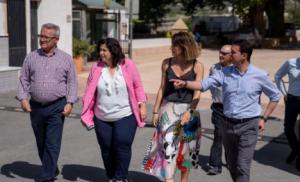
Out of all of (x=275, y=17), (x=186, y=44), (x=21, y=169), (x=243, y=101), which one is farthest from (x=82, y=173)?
(x=275, y=17)

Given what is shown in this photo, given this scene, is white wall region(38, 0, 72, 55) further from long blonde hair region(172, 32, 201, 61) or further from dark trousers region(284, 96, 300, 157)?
long blonde hair region(172, 32, 201, 61)

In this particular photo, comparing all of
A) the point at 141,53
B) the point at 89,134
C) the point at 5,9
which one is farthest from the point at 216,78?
the point at 141,53

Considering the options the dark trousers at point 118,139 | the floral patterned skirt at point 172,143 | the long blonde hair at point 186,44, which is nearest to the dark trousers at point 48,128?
the dark trousers at point 118,139

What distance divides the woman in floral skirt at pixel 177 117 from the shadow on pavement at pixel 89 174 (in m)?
0.82

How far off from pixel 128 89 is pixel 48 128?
0.89 metres

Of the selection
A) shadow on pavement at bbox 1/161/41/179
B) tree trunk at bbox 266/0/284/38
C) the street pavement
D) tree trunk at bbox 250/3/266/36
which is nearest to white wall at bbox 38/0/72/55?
the street pavement

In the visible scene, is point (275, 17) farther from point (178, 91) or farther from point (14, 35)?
point (178, 91)

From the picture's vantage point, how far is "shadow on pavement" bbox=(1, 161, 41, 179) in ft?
20.2

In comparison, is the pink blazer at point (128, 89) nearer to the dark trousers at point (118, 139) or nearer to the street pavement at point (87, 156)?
the dark trousers at point (118, 139)

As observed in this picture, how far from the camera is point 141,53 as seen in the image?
88.2ft

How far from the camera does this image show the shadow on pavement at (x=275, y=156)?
6781mm

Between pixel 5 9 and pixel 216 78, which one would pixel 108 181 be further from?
pixel 5 9

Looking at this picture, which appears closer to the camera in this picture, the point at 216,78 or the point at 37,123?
the point at 216,78

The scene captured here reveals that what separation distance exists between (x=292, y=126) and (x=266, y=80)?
7.37 ft
